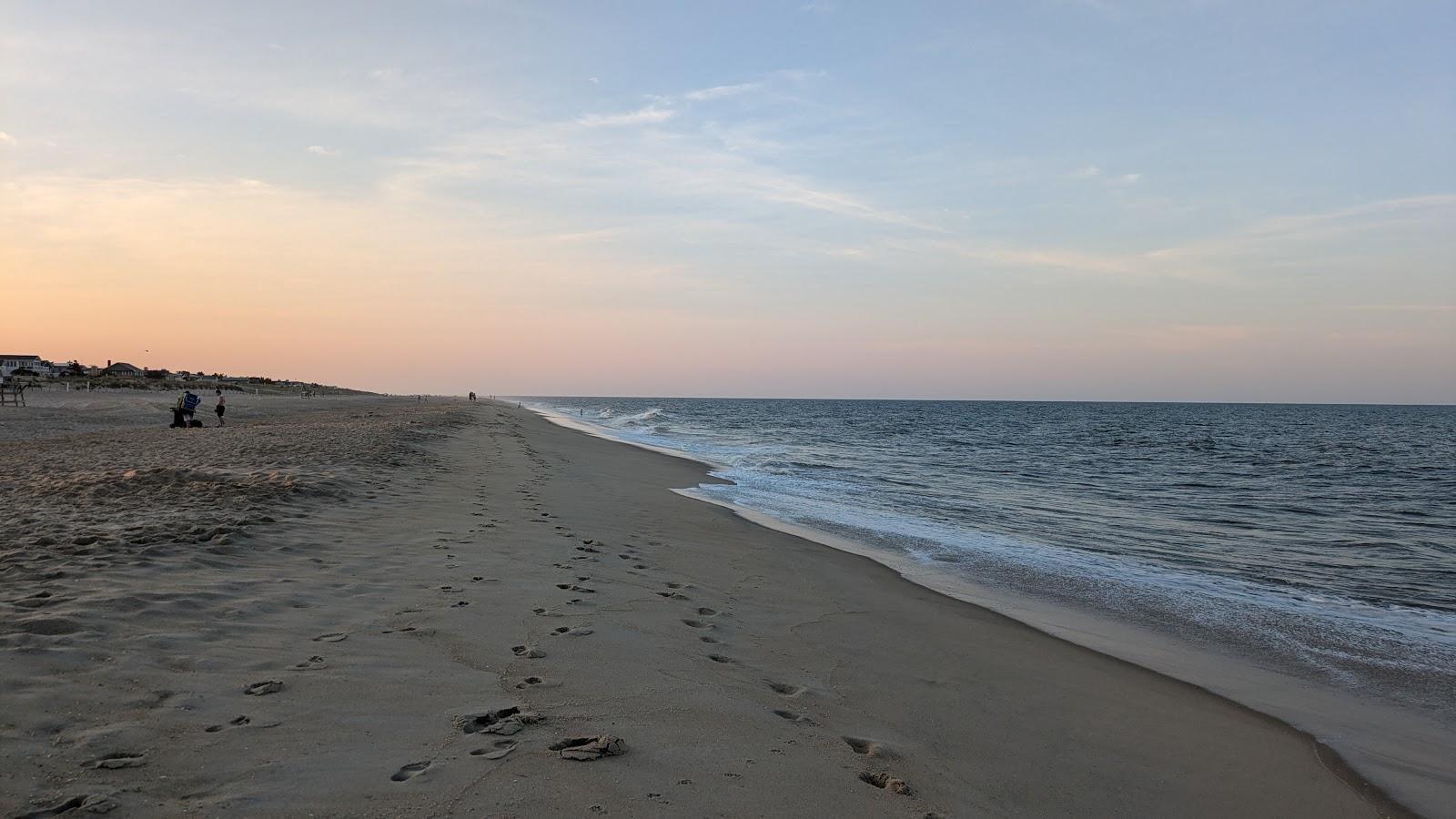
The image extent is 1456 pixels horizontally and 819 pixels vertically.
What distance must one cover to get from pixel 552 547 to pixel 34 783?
5.74 meters

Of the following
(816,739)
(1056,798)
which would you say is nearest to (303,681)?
(816,739)

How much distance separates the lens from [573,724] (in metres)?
3.97

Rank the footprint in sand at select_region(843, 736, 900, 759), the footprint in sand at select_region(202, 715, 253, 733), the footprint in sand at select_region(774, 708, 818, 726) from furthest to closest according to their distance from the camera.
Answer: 1. the footprint in sand at select_region(774, 708, 818, 726)
2. the footprint in sand at select_region(843, 736, 900, 759)
3. the footprint in sand at select_region(202, 715, 253, 733)

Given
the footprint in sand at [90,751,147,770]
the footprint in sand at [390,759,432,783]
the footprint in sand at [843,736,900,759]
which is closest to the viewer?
the footprint in sand at [90,751,147,770]

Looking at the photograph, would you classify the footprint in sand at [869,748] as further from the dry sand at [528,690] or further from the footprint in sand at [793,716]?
the footprint in sand at [793,716]

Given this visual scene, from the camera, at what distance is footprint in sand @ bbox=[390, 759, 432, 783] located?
325 centimetres

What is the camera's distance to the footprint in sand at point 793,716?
4.49 m

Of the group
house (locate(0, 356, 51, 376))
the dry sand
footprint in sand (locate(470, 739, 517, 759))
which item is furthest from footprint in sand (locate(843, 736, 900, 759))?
house (locate(0, 356, 51, 376))

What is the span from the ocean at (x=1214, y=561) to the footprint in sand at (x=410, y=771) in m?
5.67

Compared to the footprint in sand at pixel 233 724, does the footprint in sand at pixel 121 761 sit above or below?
above

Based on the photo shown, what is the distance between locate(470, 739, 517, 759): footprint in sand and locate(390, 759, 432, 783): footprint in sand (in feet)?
0.72

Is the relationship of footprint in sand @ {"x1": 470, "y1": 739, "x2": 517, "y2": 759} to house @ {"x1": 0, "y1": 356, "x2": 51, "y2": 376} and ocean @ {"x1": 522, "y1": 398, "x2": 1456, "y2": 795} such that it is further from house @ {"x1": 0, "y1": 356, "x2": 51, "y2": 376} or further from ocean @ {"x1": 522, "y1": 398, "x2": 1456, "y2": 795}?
house @ {"x1": 0, "y1": 356, "x2": 51, "y2": 376}

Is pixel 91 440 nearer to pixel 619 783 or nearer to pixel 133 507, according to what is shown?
pixel 133 507

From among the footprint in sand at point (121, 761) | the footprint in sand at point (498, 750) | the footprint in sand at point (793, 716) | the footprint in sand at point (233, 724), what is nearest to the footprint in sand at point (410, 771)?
the footprint in sand at point (498, 750)
